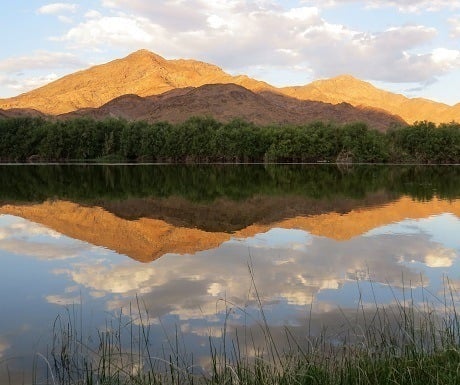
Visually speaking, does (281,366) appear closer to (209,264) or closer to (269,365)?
(269,365)

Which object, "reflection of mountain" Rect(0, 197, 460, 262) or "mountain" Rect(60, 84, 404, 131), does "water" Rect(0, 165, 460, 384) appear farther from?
"mountain" Rect(60, 84, 404, 131)

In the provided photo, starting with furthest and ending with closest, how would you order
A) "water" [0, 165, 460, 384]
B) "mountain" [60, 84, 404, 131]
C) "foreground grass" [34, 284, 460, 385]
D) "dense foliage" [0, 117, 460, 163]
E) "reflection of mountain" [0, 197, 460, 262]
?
1. "mountain" [60, 84, 404, 131]
2. "dense foliage" [0, 117, 460, 163]
3. "reflection of mountain" [0, 197, 460, 262]
4. "water" [0, 165, 460, 384]
5. "foreground grass" [34, 284, 460, 385]

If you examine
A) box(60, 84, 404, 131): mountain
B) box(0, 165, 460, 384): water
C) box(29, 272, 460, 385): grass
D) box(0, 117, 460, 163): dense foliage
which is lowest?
box(0, 165, 460, 384): water

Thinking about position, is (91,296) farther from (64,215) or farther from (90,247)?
(64,215)

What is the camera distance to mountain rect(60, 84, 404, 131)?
527 ft

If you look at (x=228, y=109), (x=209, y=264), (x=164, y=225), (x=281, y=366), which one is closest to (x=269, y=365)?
(x=281, y=366)

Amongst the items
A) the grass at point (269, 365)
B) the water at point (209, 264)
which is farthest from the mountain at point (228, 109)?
the grass at point (269, 365)

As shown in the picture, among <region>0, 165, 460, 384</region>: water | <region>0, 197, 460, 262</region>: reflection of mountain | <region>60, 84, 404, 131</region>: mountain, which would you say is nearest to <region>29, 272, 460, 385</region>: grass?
<region>0, 165, 460, 384</region>: water

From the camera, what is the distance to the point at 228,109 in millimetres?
165000

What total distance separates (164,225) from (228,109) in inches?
5619

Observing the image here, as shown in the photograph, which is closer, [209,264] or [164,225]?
[209,264]

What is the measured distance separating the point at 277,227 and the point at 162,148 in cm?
7490

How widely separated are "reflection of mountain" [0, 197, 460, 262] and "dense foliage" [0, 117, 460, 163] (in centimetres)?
6103

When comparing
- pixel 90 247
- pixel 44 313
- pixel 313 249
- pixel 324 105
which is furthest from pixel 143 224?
pixel 324 105
